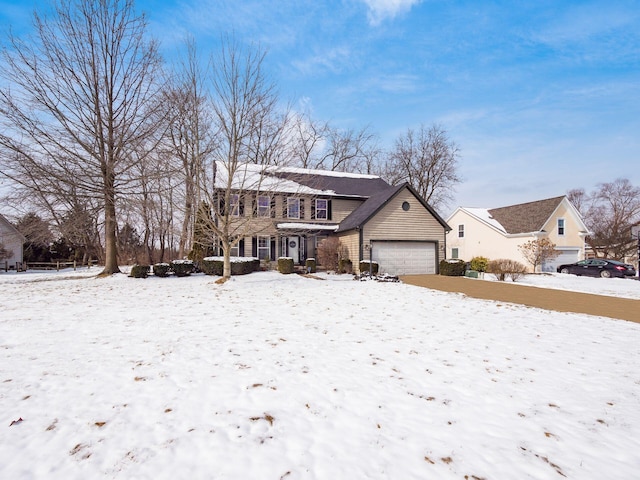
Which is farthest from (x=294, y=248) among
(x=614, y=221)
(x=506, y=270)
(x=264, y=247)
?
(x=614, y=221)

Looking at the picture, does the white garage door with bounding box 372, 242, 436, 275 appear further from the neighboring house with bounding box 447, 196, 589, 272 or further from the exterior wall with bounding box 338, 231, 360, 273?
the neighboring house with bounding box 447, 196, 589, 272

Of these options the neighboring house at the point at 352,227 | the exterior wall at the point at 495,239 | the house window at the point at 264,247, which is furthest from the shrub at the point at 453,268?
the house window at the point at 264,247

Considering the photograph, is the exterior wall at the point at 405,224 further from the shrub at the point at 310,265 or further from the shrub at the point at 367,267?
the shrub at the point at 310,265

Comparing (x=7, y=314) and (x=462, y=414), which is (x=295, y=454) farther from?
(x=7, y=314)

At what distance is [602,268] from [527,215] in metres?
7.45

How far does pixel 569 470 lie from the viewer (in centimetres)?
253

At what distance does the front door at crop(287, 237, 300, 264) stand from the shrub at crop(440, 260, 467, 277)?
983cm

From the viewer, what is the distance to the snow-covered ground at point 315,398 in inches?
101

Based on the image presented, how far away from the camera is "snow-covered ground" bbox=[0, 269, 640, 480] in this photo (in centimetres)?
255

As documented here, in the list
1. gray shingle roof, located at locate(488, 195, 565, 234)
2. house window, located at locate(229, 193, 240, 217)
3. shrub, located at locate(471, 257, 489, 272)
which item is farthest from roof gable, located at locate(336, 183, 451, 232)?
gray shingle roof, located at locate(488, 195, 565, 234)

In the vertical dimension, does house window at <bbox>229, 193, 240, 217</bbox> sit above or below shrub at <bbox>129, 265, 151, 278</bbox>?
above

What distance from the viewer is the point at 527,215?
27.1 m

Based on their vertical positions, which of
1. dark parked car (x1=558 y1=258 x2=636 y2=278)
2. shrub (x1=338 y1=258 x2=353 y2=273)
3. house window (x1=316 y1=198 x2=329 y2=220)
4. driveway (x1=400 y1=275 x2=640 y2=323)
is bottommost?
driveway (x1=400 y1=275 x2=640 y2=323)

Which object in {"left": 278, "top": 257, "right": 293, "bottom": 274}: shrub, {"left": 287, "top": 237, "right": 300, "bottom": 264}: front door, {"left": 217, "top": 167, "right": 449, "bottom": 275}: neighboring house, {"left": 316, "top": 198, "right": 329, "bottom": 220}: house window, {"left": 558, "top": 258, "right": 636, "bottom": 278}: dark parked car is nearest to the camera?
{"left": 278, "top": 257, "right": 293, "bottom": 274}: shrub
